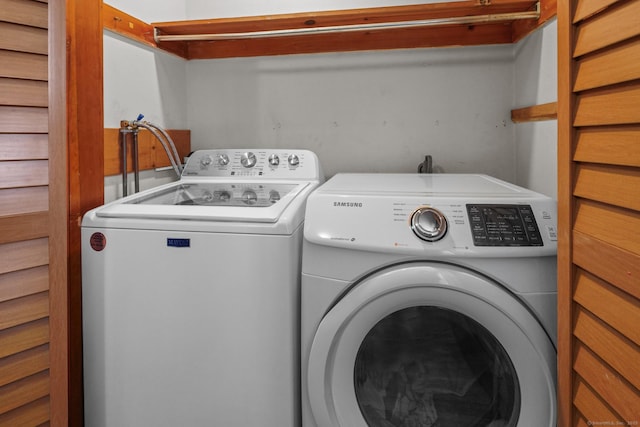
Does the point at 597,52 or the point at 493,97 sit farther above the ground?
the point at 493,97

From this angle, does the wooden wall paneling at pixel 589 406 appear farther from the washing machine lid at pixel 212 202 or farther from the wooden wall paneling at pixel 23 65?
the wooden wall paneling at pixel 23 65

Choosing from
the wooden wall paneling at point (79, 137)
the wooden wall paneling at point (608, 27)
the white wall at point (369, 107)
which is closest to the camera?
the wooden wall paneling at point (608, 27)

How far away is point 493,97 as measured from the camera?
6.58 feet

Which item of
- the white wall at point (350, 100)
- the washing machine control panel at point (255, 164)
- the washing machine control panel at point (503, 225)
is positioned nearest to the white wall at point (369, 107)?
the white wall at point (350, 100)

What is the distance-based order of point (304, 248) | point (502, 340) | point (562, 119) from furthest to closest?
point (304, 248) < point (502, 340) < point (562, 119)

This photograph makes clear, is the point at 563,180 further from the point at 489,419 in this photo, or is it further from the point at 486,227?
the point at 489,419

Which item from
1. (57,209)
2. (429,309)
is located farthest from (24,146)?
(429,309)

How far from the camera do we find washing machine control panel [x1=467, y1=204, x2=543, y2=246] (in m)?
1.12

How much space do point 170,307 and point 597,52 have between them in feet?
4.15

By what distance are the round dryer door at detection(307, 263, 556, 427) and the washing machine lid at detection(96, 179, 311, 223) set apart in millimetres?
388

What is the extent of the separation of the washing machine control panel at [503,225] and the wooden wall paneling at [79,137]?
1273mm

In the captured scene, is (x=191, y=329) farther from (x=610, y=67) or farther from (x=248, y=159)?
(x=610, y=67)

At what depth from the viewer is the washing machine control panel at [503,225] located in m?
1.12

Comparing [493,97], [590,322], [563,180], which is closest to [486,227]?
[563,180]
